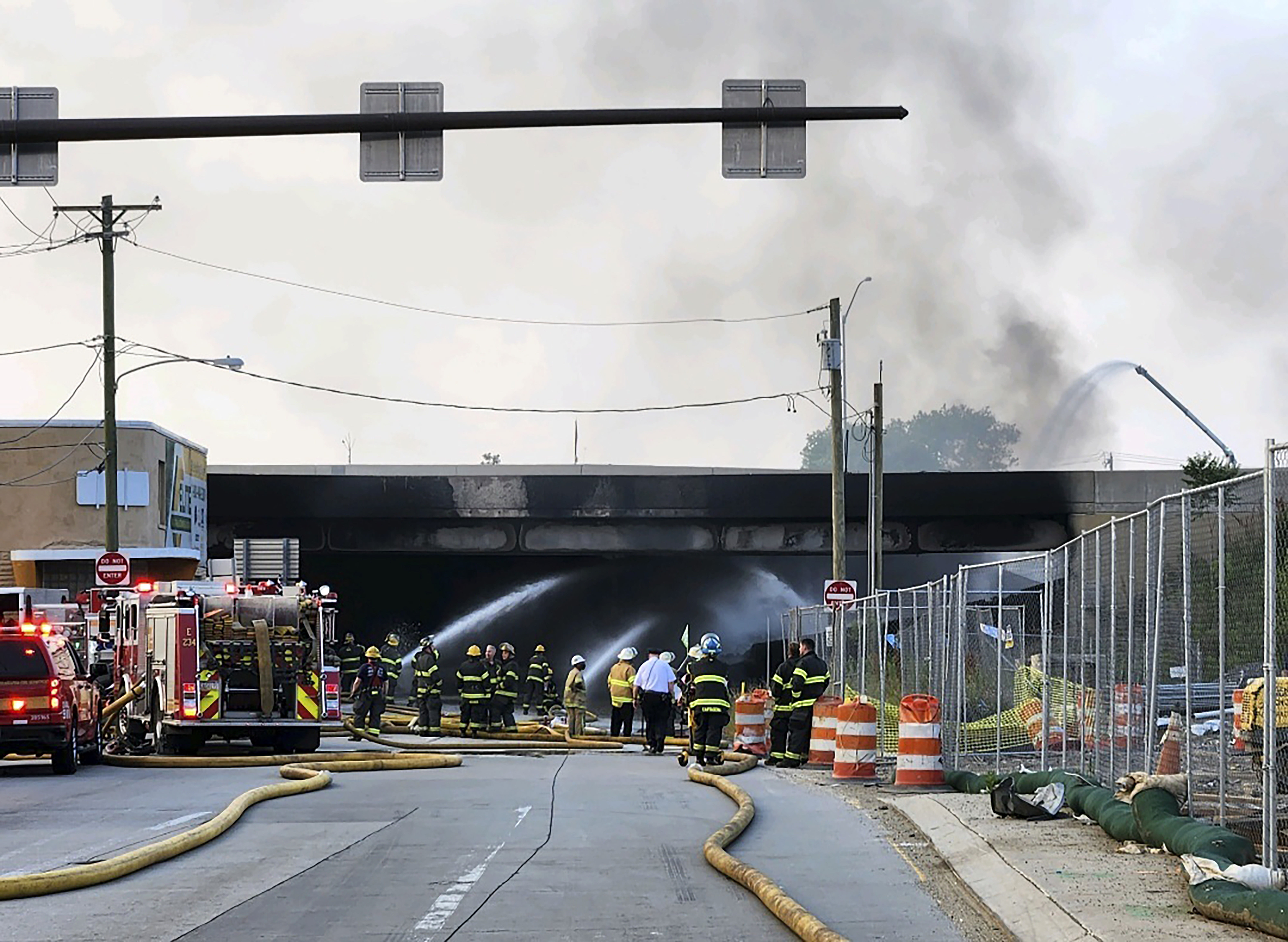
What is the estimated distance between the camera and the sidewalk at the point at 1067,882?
9.27m

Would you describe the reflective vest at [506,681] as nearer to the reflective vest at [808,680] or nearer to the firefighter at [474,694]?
the firefighter at [474,694]

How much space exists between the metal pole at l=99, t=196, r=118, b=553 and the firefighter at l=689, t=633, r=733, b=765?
1639 cm

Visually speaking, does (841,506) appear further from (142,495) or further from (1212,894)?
(1212,894)

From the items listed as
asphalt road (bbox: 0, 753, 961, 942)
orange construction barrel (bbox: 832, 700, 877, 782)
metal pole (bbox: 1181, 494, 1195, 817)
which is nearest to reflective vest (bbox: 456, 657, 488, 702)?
asphalt road (bbox: 0, 753, 961, 942)

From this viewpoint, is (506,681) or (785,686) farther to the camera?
(506,681)

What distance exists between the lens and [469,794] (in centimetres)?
1898

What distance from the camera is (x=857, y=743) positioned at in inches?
808

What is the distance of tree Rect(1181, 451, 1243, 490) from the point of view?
50.4 m

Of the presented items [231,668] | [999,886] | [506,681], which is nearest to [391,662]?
[506,681]

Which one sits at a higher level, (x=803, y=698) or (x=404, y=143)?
(x=404, y=143)

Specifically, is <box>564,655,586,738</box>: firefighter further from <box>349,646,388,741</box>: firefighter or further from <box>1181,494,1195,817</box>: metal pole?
<box>1181,494,1195,817</box>: metal pole

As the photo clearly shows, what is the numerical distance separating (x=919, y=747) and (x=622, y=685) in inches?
565

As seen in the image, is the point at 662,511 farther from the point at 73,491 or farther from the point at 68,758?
the point at 68,758

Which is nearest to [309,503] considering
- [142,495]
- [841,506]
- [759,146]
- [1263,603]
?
[142,495]
